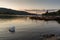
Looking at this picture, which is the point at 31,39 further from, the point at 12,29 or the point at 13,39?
the point at 12,29

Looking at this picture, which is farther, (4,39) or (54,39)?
(4,39)

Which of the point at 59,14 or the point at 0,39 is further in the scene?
the point at 59,14

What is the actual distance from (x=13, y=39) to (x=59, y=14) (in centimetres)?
5495

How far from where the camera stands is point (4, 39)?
58.5ft

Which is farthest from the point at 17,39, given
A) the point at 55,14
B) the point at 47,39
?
the point at 55,14

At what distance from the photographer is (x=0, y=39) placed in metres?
17.6

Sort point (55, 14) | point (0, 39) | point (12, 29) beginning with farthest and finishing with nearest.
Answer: point (55, 14), point (12, 29), point (0, 39)

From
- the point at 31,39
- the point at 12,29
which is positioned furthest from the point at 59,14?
the point at 31,39

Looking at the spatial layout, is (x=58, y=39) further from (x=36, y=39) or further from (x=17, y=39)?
(x=17, y=39)

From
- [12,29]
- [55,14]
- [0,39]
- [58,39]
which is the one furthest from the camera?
[55,14]

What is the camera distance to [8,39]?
1797 centimetres

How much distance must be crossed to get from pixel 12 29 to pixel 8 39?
6.04m

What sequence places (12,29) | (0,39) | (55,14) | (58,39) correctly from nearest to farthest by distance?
(58,39)
(0,39)
(12,29)
(55,14)

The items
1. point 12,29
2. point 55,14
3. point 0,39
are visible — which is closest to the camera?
point 0,39
